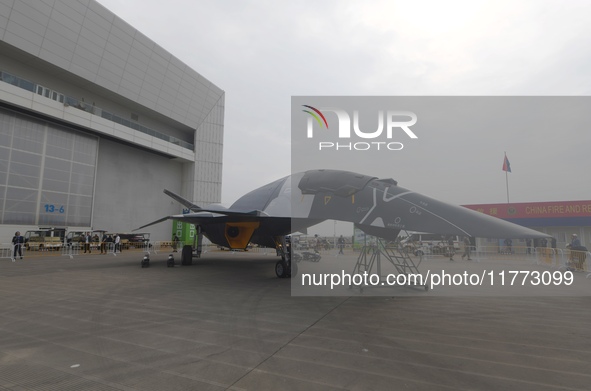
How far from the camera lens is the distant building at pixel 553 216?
76.4 feet

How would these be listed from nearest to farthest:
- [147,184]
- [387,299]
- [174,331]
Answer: [174,331]
[387,299]
[147,184]

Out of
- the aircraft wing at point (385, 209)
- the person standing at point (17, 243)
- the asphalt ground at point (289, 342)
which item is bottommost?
the asphalt ground at point (289, 342)

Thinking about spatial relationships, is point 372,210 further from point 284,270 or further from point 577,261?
point 577,261

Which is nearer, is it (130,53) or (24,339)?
(24,339)

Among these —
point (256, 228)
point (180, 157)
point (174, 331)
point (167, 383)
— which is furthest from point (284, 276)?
point (180, 157)

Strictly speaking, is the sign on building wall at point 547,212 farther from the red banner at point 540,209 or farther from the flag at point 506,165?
the flag at point 506,165

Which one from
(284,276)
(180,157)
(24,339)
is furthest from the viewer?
(180,157)

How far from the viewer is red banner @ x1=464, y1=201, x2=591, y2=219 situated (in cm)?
2399

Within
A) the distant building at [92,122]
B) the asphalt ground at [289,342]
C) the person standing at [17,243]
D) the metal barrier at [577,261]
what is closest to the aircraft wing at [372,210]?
the asphalt ground at [289,342]

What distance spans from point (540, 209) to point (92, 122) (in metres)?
39.9

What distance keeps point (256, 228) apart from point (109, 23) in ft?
92.7

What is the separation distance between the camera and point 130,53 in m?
29.9

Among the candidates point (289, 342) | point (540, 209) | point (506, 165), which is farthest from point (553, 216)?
point (289, 342)

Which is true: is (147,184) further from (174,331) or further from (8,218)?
(174,331)
